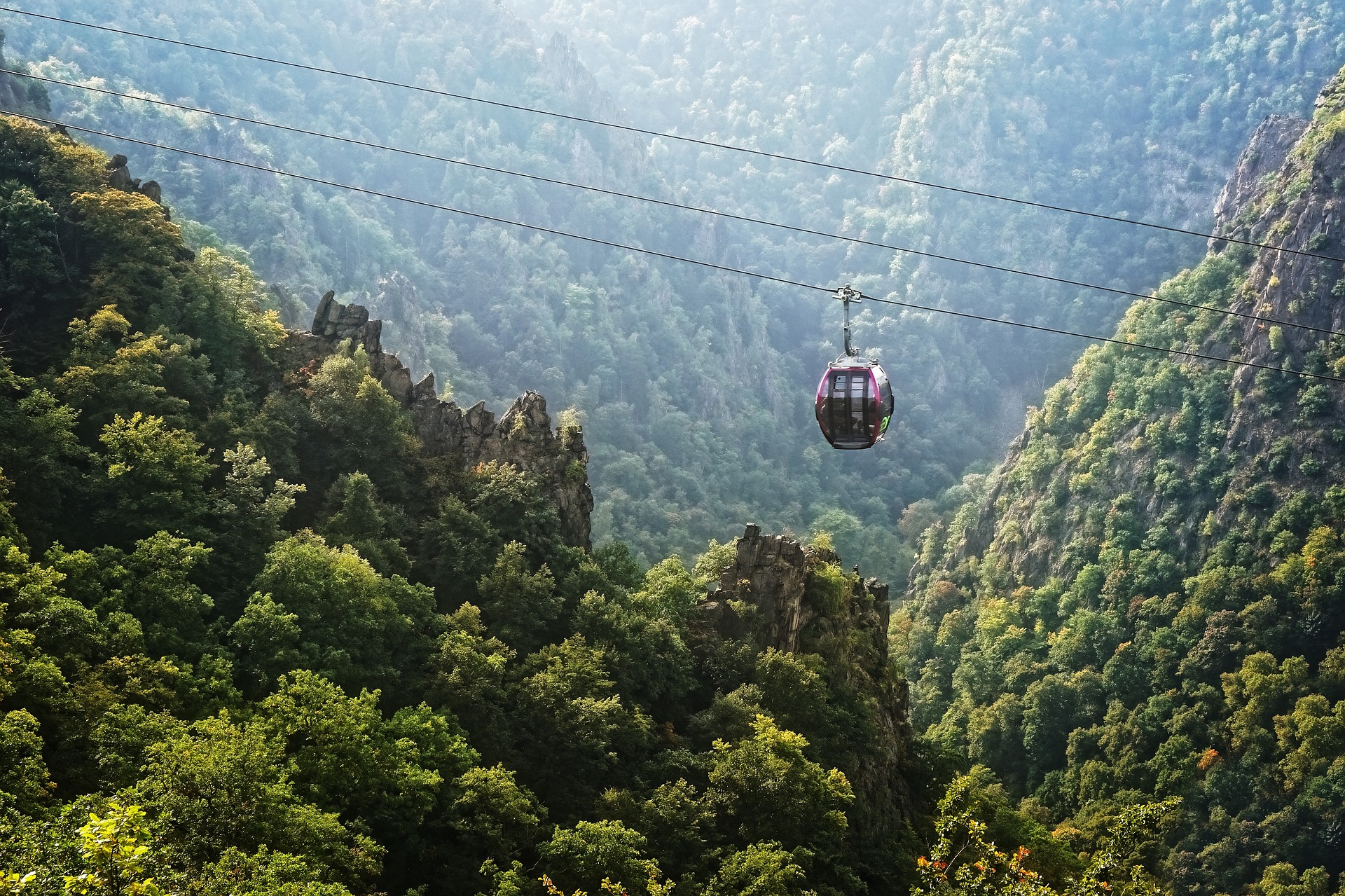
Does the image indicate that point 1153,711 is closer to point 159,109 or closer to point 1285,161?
point 1285,161

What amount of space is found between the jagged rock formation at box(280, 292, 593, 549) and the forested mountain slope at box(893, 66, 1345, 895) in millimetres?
33212

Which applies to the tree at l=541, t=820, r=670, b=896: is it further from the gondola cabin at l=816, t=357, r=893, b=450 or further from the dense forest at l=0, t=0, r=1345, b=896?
the gondola cabin at l=816, t=357, r=893, b=450

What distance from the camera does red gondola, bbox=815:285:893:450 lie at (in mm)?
35781

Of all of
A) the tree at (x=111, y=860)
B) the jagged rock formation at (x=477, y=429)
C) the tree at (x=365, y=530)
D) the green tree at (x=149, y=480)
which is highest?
the jagged rock formation at (x=477, y=429)

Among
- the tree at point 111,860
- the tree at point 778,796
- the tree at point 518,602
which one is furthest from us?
the tree at point 518,602

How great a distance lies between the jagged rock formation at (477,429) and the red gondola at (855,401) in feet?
55.8

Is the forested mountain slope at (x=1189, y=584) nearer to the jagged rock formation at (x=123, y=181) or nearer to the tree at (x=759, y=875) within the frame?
the tree at (x=759, y=875)

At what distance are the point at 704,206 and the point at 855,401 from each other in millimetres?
135705

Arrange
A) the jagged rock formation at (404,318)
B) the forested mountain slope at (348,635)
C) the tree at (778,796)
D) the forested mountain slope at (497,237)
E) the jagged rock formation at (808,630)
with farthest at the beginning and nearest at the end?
the forested mountain slope at (497,237), the jagged rock formation at (404,318), the jagged rock formation at (808,630), the tree at (778,796), the forested mountain slope at (348,635)

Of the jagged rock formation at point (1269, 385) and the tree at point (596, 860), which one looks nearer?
the tree at point (596, 860)

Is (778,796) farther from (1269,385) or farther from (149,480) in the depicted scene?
(1269,385)

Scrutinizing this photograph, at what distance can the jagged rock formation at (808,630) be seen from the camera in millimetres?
49750

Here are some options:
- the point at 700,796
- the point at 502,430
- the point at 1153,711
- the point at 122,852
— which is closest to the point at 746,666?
the point at 700,796

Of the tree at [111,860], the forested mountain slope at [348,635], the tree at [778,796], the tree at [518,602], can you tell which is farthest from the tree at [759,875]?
the tree at [111,860]
